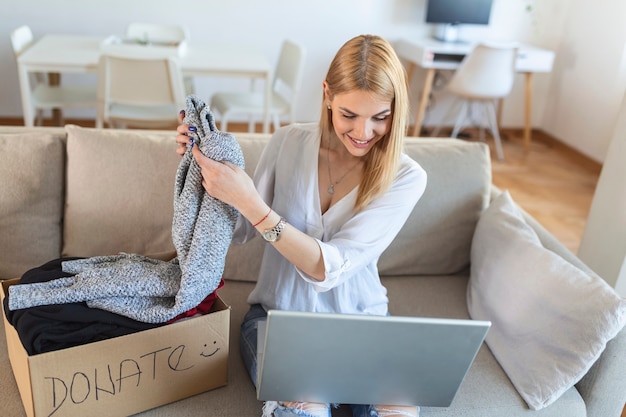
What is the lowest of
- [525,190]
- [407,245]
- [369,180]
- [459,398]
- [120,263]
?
[525,190]

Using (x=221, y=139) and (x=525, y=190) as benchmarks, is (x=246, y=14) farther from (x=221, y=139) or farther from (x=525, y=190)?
(x=221, y=139)

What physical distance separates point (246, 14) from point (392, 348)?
346 cm

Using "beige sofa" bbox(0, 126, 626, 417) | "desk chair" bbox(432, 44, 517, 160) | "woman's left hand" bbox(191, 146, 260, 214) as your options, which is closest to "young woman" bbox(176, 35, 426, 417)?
"woman's left hand" bbox(191, 146, 260, 214)

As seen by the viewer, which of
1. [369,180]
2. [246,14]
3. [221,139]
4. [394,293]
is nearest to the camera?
[221,139]

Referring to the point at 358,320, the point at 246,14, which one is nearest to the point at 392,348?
the point at 358,320

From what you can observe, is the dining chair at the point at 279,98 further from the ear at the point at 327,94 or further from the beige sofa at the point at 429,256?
the ear at the point at 327,94

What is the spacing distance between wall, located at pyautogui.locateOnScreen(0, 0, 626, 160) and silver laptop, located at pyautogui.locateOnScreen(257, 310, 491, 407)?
3.38 metres

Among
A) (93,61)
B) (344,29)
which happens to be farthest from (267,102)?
(344,29)

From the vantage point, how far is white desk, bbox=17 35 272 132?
2.74 metres

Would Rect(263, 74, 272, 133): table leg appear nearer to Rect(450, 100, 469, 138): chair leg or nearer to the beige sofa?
the beige sofa

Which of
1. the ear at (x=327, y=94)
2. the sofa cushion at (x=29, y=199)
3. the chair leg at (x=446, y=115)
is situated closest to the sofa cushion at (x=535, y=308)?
the ear at (x=327, y=94)

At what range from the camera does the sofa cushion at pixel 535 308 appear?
122 cm

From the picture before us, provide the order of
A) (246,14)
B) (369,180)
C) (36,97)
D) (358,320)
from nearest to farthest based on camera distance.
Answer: (358,320)
(369,180)
(36,97)
(246,14)

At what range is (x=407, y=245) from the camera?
1649 mm
